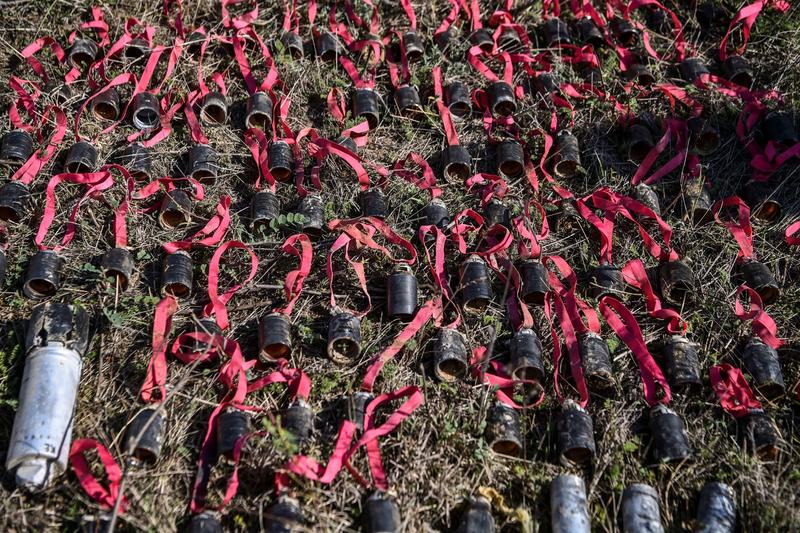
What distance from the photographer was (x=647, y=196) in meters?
4.42

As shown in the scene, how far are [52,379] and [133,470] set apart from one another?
517mm

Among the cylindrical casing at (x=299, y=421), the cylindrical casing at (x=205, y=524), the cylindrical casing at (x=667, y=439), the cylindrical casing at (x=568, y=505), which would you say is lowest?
the cylindrical casing at (x=568, y=505)

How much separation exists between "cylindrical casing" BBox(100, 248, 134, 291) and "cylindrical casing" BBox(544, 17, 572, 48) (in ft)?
9.77

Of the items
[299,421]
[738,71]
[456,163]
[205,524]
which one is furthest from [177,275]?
[738,71]

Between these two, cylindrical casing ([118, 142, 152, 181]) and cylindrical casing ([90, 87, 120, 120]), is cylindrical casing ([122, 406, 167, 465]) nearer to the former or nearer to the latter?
cylindrical casing ([118, 142, 152, 181])

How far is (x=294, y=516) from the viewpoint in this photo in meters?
3.13

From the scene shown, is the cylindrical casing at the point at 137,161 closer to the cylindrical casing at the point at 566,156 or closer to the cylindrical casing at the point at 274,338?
the cylindrical casing at the point at 274,338

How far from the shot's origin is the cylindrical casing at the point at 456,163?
450cm

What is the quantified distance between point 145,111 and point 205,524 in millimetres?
2540

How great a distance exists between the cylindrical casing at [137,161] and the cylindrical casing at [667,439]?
2888mm

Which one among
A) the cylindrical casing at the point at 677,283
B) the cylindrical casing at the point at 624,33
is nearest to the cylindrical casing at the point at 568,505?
the cylindrical casing at the point at 677,283

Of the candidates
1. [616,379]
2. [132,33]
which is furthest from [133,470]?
[132,33]

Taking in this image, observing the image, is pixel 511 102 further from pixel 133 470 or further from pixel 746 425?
pixel 133 470

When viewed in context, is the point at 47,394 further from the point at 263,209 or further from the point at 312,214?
the point at 312,214
